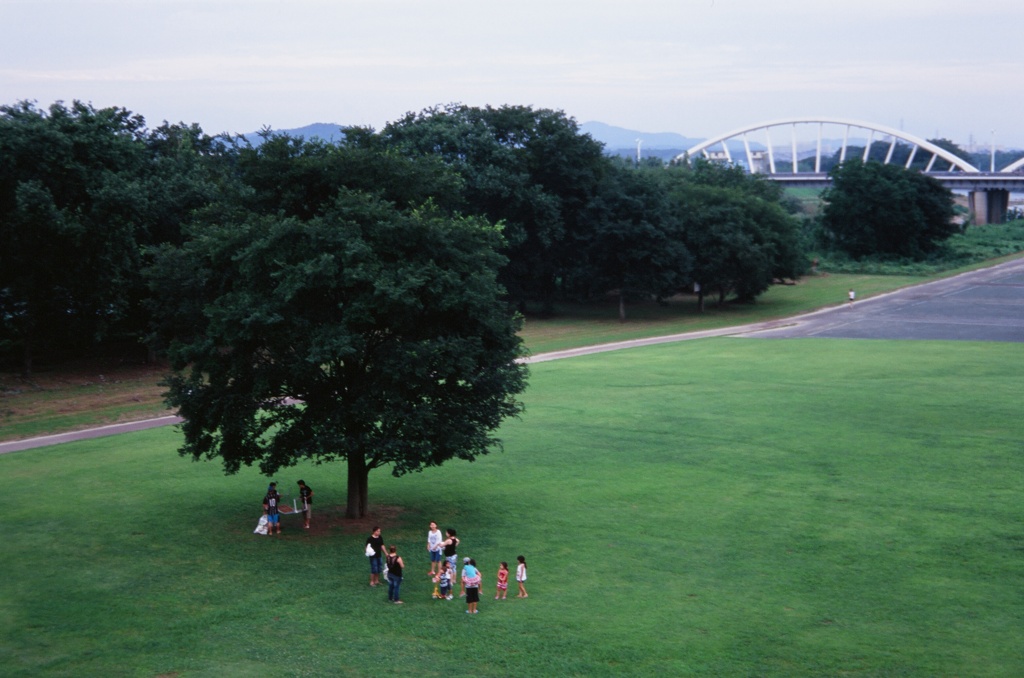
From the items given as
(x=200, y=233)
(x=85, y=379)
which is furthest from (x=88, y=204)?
(x=200, y=233)

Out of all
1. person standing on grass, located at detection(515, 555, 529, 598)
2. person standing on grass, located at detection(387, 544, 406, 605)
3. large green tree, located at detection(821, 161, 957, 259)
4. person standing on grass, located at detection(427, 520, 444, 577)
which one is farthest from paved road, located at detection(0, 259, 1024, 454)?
person standing on grass, located at detection(387, 544, 406, 605)

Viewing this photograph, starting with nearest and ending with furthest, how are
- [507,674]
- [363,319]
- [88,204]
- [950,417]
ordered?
[507,674] → [363,319] → [950,417] → [88,204]

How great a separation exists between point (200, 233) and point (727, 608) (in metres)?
18.2

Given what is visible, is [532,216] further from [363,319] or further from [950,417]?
[363,319]

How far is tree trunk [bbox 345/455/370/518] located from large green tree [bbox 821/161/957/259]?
100m

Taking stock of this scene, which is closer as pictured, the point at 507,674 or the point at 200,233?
the point at 507,674

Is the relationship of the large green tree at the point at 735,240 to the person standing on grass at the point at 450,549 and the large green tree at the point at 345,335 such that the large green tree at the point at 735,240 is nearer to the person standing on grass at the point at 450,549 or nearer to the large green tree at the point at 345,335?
the large green tree at the point at 345,335

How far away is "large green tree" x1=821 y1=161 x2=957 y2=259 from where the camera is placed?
4633 inches

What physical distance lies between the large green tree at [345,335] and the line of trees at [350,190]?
119cm

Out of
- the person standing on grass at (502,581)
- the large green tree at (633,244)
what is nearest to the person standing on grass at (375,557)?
the person standing on grass at (502,581)

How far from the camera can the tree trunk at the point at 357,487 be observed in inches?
1189

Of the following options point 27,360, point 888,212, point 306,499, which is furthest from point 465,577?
point 888,212

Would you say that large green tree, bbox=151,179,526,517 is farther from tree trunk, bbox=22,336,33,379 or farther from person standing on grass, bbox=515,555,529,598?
tree trunk, bbox=22,336,33,379

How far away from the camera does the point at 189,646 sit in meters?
22.0
